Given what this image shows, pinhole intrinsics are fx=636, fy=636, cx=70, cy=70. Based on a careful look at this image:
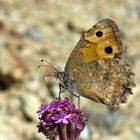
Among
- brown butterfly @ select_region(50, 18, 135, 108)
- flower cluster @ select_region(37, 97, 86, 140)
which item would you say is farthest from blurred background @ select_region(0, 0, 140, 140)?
flower cluster @ select_region(37, 97, 86, 140)

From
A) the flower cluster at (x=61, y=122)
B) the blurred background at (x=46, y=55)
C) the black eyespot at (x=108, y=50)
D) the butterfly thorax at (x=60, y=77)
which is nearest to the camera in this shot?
the flower cluster at (x=61, y=122)

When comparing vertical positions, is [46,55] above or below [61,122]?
Result: above

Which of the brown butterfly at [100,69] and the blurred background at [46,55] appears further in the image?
the blurred background at [46,55]

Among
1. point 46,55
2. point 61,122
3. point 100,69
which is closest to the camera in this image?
point 61,122

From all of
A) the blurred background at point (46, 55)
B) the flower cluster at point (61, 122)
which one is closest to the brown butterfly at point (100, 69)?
the flower cluster at point (61, 122)

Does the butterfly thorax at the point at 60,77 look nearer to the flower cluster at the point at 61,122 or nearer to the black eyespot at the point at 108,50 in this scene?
the black eyespot at the point at 108,50

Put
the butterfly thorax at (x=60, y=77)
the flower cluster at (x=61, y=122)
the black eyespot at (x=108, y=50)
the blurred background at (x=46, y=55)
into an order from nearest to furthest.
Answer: the flower cluster at (x=61, y=122) < the butterfly thorax at (x=60, y=77) < the black eyespot at (x=108, y=50) < the blurred background at (x=46, y=55)

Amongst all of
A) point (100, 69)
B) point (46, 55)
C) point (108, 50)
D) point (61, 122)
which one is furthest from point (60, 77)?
point (46, 55)

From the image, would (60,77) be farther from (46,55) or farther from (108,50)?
(46,55)
